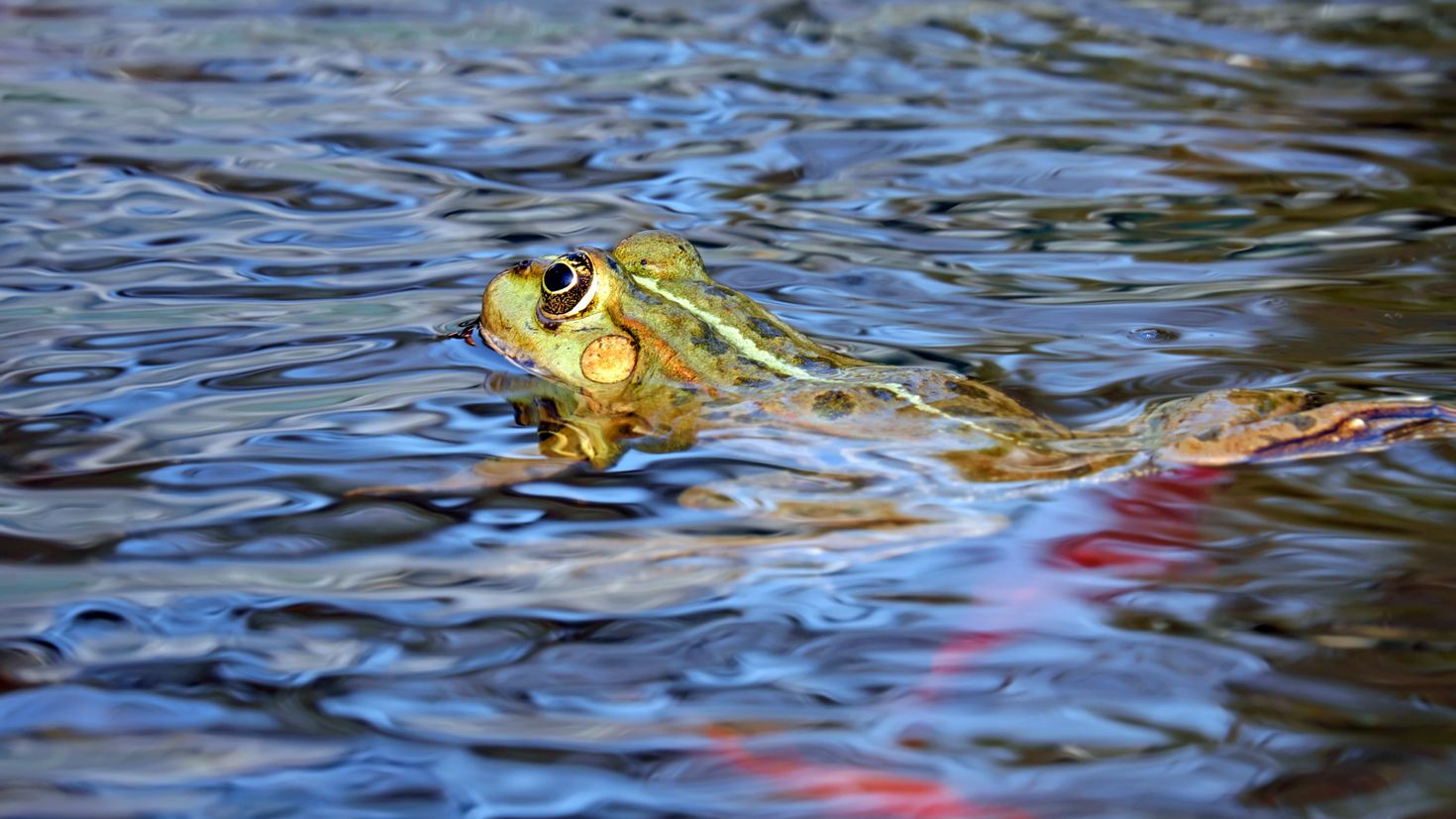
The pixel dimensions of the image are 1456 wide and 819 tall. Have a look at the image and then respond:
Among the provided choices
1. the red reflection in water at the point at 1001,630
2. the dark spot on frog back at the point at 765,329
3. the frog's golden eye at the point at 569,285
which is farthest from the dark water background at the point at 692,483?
the dark spot on frog back at the point at 765,329

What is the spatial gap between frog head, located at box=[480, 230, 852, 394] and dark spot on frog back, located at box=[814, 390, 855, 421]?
18 centimetres

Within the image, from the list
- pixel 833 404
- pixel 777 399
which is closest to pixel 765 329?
pixel 777 399

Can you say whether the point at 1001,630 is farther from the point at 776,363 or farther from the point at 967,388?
the point at 776,363

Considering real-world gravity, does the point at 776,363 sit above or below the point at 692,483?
above

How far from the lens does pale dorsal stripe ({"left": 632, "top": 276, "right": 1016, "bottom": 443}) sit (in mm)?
3697

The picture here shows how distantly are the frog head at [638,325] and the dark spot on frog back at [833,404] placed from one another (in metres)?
0.18

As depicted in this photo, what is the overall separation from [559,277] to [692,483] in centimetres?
99

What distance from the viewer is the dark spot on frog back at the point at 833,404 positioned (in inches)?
150

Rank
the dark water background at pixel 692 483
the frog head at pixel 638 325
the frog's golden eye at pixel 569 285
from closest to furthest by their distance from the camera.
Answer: the dark water background at pixel 692 483 < the frog head at pixel 638 325 < the frog's golden eye at pixel 569 285

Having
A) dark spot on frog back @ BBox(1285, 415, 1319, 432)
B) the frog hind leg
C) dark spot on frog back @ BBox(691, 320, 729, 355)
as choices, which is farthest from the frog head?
dark spot on frog back @ BBox(1285, 415, 1319, 432)

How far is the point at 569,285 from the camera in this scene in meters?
4.30

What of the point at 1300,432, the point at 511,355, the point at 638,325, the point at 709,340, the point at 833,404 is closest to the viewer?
the point at 1300,432

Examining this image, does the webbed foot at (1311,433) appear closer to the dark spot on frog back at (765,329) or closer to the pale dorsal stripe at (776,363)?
the pale dorsal stripe at (776,363)

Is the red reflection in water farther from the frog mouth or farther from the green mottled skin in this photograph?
the frog mouth
